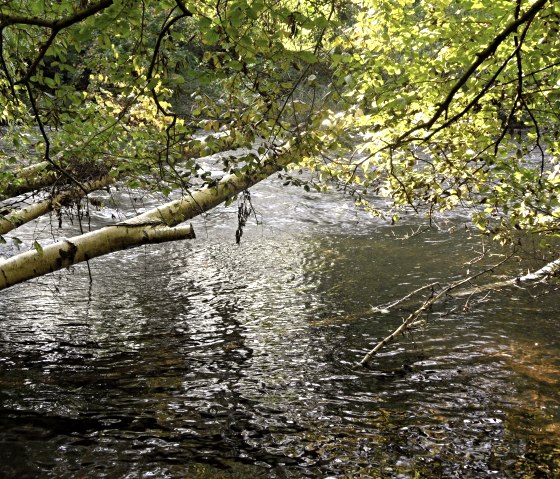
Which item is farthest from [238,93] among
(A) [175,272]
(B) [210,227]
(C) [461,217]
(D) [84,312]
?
(C) [461,217]

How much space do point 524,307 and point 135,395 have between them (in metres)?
6.90

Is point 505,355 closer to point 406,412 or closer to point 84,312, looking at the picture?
point 406,412

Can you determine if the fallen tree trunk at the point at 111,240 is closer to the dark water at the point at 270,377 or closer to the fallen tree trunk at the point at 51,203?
the fallen tree trunk at the point at 51,203

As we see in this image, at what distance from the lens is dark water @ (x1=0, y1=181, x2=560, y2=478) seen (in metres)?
5.25

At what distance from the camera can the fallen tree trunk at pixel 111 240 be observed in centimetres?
653

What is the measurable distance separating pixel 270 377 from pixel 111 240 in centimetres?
278

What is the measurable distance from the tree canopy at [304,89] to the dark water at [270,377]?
6.42 feet

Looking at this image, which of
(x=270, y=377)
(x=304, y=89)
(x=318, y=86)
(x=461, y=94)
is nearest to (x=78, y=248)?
(x=270, y=377)

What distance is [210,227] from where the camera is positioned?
17.5 m

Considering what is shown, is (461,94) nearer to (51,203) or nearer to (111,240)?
(111,240)

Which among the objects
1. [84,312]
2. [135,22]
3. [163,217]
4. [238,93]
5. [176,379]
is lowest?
[176,379]

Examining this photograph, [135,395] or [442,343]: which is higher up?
[135,395]

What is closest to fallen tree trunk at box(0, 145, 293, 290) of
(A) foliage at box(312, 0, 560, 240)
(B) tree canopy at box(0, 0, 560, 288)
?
(B) tree canopy at box(0, 0, 560, 288)

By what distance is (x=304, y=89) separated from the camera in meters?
5.37
